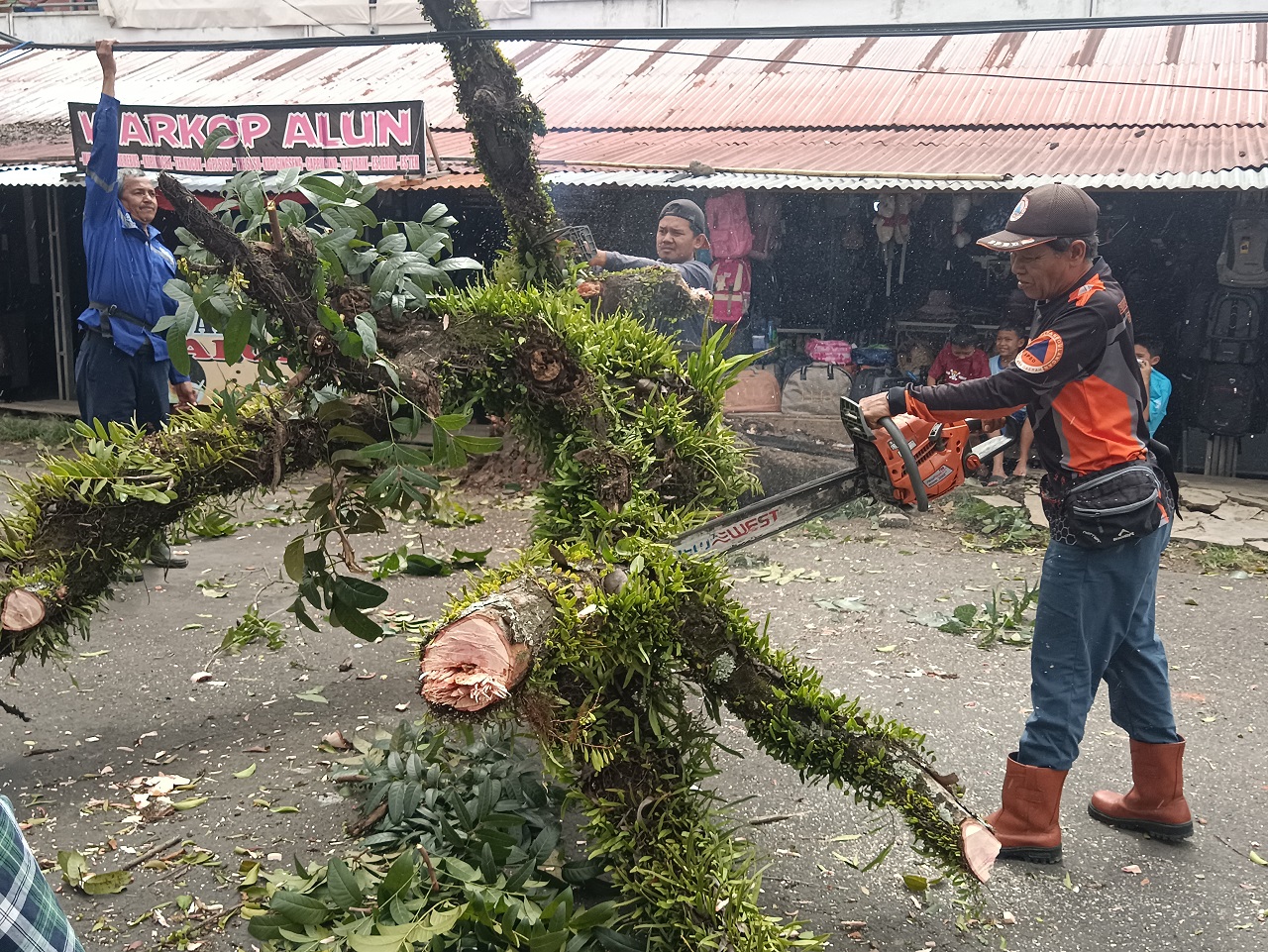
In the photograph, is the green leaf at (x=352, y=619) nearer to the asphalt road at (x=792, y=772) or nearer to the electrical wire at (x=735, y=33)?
the asphalt road at (x=792, y=772)

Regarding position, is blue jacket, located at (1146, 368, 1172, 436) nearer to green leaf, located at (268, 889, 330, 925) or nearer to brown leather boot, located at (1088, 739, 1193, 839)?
brown leather boot, located at (1088, 739, 1193, 839)

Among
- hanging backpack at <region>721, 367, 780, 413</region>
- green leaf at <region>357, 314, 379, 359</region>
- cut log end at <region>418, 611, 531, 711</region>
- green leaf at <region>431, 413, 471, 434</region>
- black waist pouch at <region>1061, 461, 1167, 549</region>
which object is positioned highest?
green leaf at <region>357, 314, 379, 359</region>

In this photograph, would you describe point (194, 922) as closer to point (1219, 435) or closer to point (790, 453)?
point (790, 453)

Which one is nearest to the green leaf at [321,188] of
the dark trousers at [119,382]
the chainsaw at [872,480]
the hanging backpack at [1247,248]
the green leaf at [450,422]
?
the green leaf at [450,422]

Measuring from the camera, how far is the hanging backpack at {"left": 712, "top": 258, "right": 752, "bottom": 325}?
30.8 ft

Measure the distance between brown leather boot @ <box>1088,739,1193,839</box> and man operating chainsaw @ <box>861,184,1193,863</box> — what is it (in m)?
0.33

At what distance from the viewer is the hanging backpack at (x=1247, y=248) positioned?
8.11 metres

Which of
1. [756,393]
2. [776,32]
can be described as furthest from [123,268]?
[756,393]

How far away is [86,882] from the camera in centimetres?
307

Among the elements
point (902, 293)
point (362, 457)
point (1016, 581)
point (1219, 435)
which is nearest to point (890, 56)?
point (902, 293)

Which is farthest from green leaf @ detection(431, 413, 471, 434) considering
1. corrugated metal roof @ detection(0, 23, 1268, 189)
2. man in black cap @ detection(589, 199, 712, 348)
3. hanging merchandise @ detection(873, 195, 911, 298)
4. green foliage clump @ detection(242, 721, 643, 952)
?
hanging merchandise @ detection(873, 195, 911, 298)

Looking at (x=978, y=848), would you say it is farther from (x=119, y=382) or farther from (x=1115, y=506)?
(x=119, y=382)

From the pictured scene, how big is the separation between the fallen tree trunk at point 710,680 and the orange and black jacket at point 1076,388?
3.14 ft

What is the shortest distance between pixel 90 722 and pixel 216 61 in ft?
35.4
